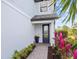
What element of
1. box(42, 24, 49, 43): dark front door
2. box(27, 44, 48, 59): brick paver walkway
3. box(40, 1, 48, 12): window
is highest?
box(40, 1, 48, 12): window

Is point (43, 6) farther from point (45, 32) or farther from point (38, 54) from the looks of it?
point (38, 54)

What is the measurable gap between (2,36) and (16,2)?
449 centimetres

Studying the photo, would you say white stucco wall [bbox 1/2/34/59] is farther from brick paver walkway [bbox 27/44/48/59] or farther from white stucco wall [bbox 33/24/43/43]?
white stucco wall [bbox 33/24/43/43]

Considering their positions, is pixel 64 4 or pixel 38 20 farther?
Answer: pixel 38 20

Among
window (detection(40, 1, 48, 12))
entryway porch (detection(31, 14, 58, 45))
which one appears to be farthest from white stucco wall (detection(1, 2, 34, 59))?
window (detection(40, 1, 48, 12))

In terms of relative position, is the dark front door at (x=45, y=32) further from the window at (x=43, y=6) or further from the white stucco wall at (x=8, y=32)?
the white stucco wall at (x=8, y=32)

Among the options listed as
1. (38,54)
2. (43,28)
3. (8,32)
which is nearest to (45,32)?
(43,28)

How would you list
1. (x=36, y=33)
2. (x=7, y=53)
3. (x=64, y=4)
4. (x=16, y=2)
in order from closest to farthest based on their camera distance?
(x=64, y=4) < (x=7, y=53) < (x=16, y=2) < (x=36, y=33)

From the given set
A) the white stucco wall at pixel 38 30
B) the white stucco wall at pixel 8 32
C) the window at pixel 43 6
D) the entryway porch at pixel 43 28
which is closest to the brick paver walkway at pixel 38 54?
the white stucco wall at pixel 8 32

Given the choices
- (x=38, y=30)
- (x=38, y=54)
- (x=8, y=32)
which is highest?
(x=8, y=32)

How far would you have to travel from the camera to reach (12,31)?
11383 mm

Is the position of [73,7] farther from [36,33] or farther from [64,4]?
[36,33]

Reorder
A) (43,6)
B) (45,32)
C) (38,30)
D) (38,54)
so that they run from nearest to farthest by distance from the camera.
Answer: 1. (38,54)
2. (45,32)
3. (38,30)
4. (43,6)

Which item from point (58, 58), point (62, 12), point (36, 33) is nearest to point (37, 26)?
point (36, 33)
